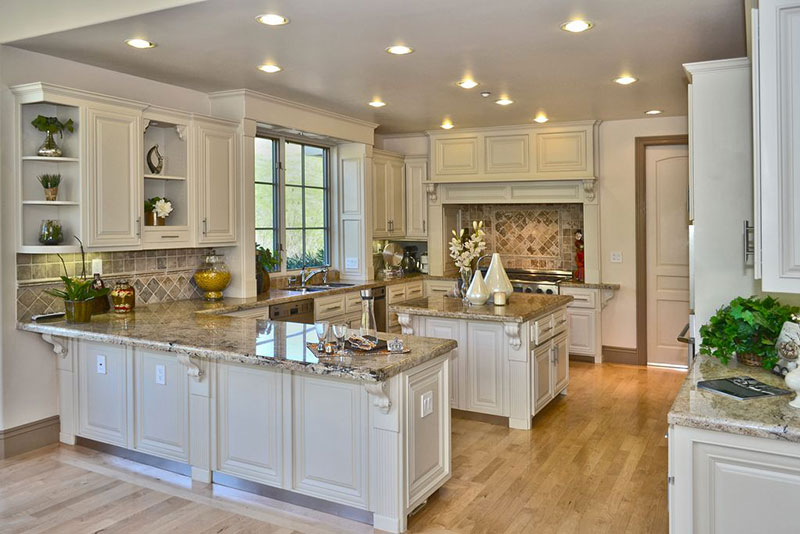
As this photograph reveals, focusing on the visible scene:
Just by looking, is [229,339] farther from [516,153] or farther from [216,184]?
[516,153]

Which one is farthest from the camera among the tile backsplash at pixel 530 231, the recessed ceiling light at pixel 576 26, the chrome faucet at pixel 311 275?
the tile backsplash at pixel 530 231

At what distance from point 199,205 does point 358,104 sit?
1677 mm

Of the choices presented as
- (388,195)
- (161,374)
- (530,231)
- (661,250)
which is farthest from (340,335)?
(530,231)

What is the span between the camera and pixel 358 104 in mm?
5512

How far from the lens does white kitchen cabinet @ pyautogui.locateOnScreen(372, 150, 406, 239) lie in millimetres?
6828

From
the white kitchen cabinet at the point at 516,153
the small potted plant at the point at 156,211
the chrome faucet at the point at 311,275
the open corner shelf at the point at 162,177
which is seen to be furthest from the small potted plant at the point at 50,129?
the white kitchen cabinet at the point at 516,153

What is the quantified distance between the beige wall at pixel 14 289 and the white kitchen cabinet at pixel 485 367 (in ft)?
8.98

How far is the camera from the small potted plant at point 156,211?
4406 mm

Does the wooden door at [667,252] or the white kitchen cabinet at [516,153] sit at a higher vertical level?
the white kitchen cabinet at [516,153]

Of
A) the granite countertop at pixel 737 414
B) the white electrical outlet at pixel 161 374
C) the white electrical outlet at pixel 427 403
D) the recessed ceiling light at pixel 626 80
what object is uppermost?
the recessed ceiling light at pixel 626 80

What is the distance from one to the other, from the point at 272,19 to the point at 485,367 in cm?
266

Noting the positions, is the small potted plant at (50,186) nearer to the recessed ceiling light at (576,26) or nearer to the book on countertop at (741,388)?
the recessed ceiling light at (576,26)

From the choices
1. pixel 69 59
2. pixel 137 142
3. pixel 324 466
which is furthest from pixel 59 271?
pixel 324 466

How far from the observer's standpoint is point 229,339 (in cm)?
327
